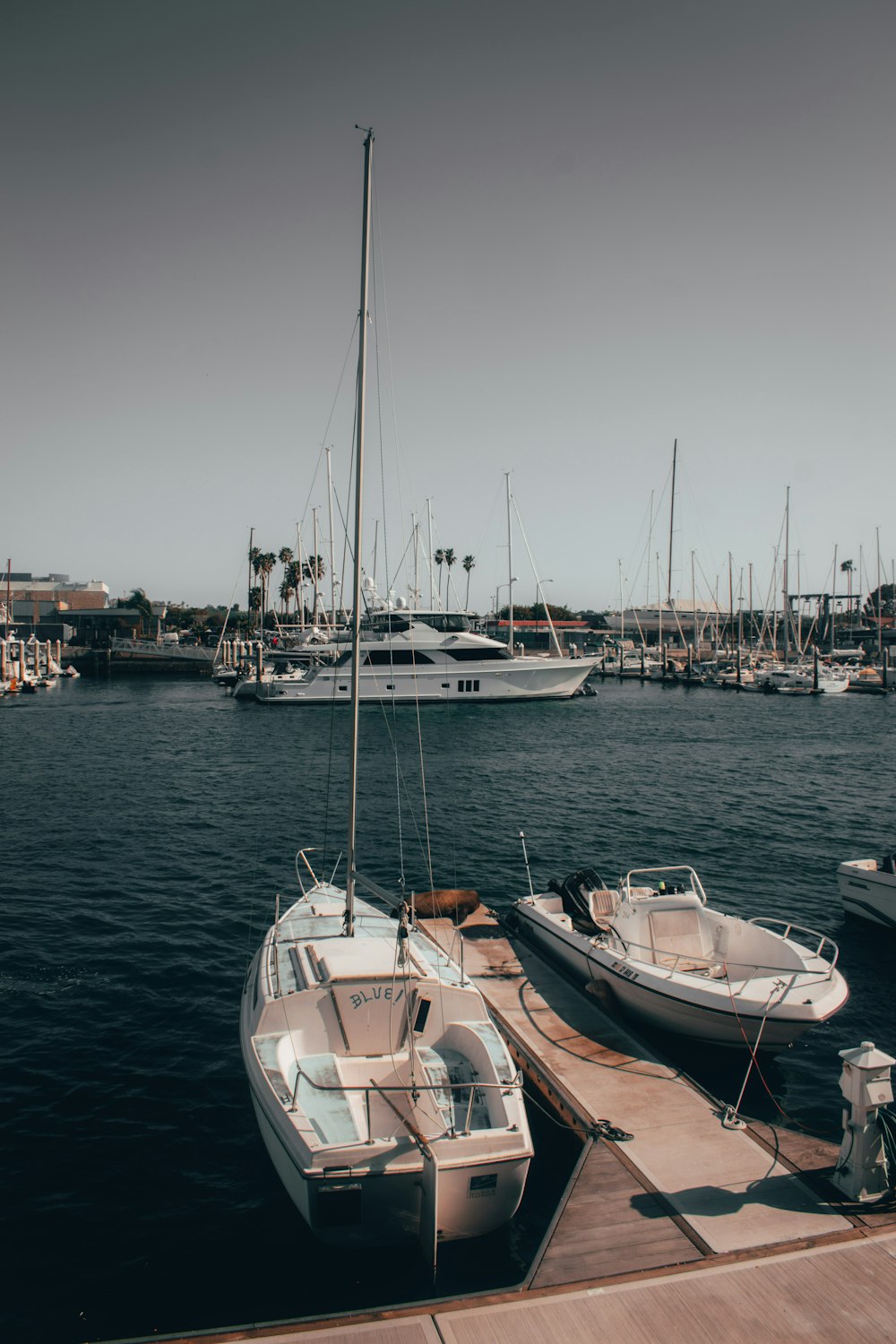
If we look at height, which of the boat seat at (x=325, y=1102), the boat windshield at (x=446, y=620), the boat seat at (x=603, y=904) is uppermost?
the boat windshield at (x=446, y=620)

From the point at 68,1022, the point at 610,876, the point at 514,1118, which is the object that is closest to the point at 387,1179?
the point at 514,1118

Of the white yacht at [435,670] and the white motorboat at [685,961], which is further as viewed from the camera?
the white yacht at [435,670]

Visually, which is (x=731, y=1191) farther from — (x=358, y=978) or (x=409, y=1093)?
(x=358, y=978)

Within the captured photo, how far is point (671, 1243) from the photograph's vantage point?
761 cm

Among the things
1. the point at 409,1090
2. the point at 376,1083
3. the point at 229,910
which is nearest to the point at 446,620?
the point at 229,910

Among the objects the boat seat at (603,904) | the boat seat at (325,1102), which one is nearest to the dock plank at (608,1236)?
the boat seat at (325,1102)

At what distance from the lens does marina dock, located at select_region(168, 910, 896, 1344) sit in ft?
21.2

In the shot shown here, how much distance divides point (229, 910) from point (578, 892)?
9004 millimetres

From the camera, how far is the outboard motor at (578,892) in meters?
15.3

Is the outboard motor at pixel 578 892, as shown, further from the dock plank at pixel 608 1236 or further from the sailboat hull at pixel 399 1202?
the sailboat hull at pixel 399 1202

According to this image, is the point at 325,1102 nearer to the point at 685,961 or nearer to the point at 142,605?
the point at 685,961

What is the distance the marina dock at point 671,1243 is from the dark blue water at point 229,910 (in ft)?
2.84

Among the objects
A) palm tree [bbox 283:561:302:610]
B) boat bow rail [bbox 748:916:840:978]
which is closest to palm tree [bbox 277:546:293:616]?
palm tree [bbox 283:561:302:610]

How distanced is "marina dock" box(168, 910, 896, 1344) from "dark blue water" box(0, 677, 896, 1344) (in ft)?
2.84
